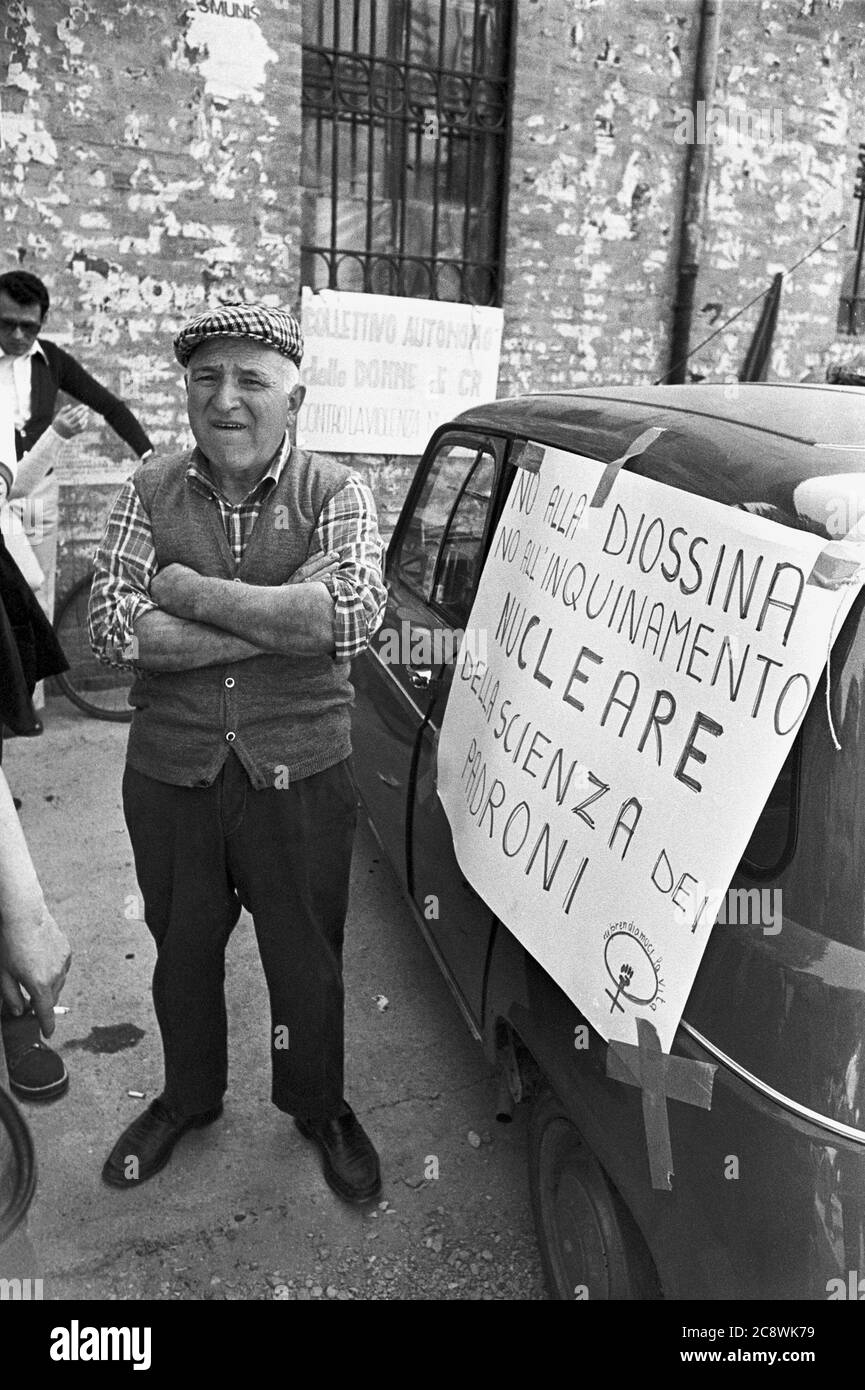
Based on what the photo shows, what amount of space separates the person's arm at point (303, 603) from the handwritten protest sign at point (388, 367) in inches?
176

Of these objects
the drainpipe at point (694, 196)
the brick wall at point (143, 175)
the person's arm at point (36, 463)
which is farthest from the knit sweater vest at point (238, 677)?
the drainpipe at point (694, 196)

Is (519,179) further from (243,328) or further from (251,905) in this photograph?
(251,905)

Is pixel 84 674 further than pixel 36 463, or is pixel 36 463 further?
pixel 84 674

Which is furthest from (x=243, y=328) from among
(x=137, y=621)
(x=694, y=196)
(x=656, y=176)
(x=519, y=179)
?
(x=694, y=196)

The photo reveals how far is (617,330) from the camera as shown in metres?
7.27

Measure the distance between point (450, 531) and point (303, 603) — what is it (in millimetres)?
1026

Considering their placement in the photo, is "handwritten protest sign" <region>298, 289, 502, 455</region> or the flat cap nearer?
the flat cap

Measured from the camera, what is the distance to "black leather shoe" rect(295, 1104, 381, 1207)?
251 cm

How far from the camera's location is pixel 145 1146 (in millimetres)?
2561

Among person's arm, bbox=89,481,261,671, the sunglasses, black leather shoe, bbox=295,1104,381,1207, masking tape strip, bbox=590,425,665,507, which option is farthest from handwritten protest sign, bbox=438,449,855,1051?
the sunglasses

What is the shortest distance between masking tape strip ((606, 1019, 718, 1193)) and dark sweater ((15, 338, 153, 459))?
12.8 feet

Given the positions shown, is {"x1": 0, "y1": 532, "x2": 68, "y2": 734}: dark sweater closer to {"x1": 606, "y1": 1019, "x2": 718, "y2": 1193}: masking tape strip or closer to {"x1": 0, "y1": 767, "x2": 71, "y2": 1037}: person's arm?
{"x1": 0, "y1": 767, "x2": 71, "y2": 1037}: person's arm

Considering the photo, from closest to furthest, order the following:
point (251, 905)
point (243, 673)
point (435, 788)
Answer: point (243, 673), point (251, 905), point (435, 788)
